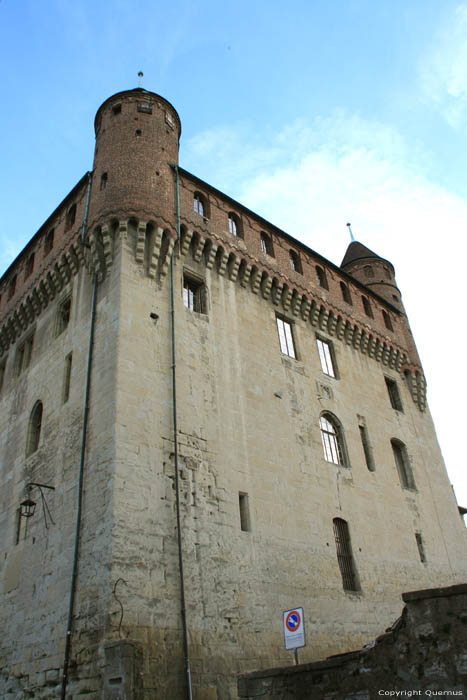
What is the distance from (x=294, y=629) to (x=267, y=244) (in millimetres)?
14287

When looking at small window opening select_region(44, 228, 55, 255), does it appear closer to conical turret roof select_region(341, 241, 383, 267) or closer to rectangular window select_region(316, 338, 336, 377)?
rectangular window select_region(316, 338, 336, 377)

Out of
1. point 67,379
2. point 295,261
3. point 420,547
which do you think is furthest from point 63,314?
point 420,547

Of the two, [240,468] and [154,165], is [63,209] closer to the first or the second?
[154,165]

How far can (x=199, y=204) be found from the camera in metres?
19.0

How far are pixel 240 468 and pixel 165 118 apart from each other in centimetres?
1193

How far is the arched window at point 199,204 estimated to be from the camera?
18703mm

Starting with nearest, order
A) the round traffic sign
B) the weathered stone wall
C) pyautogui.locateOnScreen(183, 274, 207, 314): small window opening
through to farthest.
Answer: the weathered stone wall
the round traffic sign
pyautogui.locateOnScreen(183, 274, 207, 314): small window opening

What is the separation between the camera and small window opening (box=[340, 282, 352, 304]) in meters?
23.6

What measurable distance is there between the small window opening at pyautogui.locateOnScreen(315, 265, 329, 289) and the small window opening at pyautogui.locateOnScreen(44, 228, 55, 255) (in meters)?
10.2

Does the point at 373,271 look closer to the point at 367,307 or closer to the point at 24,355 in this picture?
the point at 367,307

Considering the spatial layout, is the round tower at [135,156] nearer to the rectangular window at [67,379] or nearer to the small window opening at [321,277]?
the rectangular window at [67,379]

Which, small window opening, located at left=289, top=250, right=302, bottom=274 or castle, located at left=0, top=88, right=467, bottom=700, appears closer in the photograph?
castle, located at left=0, top=88, right=467, bottom=700

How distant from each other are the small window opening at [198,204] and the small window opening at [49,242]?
530 cm

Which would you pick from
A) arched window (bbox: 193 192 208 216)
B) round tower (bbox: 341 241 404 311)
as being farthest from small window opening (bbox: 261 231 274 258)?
round tower (bbox: 341 241 404 311)
